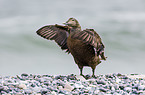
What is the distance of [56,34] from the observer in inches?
270

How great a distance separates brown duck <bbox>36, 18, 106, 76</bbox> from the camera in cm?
585

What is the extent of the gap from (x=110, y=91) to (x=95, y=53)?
1.20 m

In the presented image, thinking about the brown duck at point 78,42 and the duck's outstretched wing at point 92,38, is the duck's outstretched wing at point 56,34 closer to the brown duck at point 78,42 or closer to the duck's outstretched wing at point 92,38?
the brown duck at point 78,42

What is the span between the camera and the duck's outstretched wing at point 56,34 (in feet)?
22.3

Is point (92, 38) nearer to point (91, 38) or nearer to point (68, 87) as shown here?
point (91, 38)

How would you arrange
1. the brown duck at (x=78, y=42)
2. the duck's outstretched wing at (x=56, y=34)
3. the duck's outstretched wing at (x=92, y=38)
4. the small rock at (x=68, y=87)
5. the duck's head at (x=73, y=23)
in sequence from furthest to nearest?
the duck's outstretched wing at (x=56, y=34), the duck's head at (x=73, y=23), the brown duck at (x=78, y=42), the duck's outstretched wing at (x=92, y=38), the small rock at (x=68, y=87)

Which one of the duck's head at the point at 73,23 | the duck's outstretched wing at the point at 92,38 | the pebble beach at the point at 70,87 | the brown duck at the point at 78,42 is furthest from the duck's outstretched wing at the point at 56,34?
the pebble beach at the point at 70,87

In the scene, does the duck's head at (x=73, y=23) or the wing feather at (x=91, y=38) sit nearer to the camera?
the wing feather at (x=91, y=38)

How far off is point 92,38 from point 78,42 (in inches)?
18.1

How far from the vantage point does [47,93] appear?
16.1ft

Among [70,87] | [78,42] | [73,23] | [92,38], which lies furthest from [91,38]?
[70,87]

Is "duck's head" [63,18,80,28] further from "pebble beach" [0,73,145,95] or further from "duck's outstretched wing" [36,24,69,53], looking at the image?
"pebble beach" [0,73,145,95]

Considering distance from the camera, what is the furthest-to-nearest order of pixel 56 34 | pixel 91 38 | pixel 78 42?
pixel 56 34
pixel 78 42
pixel 91 38

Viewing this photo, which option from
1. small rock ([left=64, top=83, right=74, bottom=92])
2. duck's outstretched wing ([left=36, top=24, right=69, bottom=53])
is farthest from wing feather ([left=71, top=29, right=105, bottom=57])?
small rock ([left=64, top=83, right=74, bottom=92])
